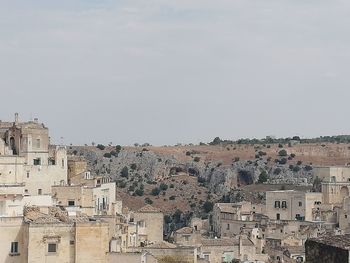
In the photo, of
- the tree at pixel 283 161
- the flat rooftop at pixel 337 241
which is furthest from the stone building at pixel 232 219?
the flat rooftop at pixel 337 241

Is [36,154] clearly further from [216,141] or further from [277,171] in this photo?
[216,141]

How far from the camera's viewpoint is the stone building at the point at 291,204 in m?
71.3

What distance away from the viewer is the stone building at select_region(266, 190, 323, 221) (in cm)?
7131

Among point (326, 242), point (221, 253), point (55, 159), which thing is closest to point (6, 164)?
point (55, 159)

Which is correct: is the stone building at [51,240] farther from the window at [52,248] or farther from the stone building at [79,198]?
the stone building at [79,198]

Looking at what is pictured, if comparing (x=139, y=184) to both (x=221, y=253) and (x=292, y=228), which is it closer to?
(x=292, y=228)

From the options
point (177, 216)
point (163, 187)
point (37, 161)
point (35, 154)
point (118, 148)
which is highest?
point (118, 148)

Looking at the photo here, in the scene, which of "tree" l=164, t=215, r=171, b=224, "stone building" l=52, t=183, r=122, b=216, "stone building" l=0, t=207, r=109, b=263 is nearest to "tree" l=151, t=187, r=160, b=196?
"tree" l=164, t=215, r=171, b=224

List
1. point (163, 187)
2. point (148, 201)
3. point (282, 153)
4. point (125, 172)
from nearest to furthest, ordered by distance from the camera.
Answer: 1. point (148, 201)
2. point (163, 187)
3. point (125, 172)
4. point (282, 153)

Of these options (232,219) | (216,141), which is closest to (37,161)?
(232,219)

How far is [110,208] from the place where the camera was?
2002 inches

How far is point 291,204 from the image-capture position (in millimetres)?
72188

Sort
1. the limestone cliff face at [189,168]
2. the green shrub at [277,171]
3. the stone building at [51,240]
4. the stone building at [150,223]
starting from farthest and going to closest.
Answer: the green shrub at [277,171]
the limestone cliff face at [189,168]
the stone building at [150,223]
the stone building at [51,240]

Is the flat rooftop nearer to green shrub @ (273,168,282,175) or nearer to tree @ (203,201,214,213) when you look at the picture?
tree @ (203,201,214,213)
